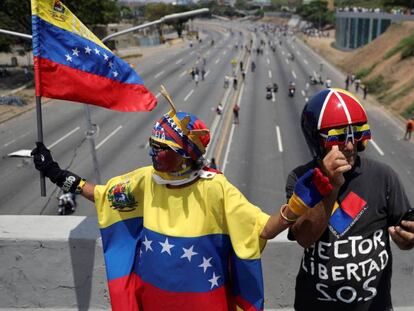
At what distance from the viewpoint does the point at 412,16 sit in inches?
1852

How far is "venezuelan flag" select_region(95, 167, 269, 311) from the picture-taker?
8.51ft

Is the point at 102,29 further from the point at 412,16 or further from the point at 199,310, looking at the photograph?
the point at 199,310

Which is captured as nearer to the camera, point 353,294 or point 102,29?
point 353,294

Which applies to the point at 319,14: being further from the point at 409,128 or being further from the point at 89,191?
the point at 89,191

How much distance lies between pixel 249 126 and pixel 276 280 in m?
25.0

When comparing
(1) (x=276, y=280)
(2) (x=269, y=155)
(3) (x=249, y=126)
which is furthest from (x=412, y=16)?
(1) (x=276, y=280)

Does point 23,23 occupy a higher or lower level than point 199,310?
higher

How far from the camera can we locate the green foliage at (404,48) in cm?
3814

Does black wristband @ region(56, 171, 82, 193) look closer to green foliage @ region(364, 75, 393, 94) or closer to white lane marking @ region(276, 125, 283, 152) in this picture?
white lane marking @ region(276, 125, 283, 152)

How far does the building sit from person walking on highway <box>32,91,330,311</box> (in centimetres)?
5173

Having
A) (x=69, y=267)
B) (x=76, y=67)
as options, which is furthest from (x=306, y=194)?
(x=76, y=67)

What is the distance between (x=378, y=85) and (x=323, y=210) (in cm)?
3961

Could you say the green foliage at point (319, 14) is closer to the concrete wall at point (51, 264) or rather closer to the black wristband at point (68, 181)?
the concrete wall at point (51, 264)

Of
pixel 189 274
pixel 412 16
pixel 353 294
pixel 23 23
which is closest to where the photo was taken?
pixel 353 294
